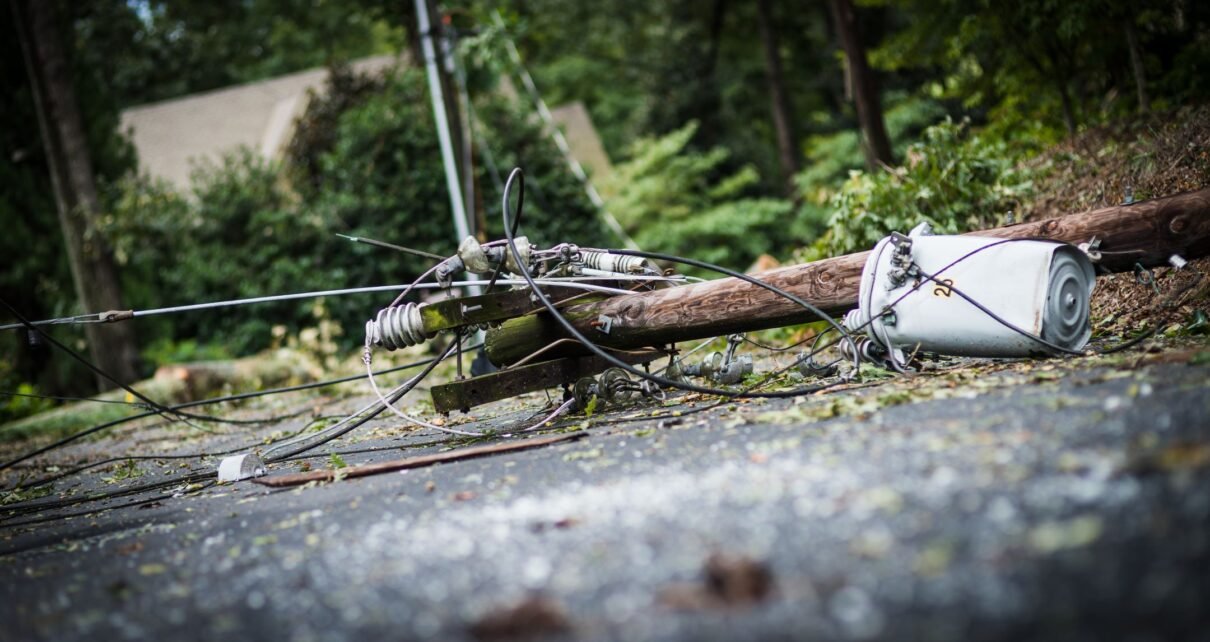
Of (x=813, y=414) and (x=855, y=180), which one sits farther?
(x=855, y=180)

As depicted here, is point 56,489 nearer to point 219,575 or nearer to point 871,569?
point 219,575

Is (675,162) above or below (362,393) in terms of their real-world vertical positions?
above

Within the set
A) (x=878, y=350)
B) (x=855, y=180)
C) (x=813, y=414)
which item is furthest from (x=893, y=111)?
(x=813, y=414)

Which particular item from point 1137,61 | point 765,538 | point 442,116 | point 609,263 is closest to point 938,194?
point 1137,61

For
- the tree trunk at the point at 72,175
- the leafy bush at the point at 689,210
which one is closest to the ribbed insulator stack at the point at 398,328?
the tree trunk at the point at 72,175

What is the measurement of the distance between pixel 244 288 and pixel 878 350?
13.0 metres

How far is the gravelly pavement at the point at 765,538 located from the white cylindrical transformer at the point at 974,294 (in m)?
0.50

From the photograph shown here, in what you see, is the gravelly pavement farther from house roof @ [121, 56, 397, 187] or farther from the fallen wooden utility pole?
house roof @ [121, 56, 397, 187]

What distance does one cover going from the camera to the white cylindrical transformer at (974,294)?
4.11 m

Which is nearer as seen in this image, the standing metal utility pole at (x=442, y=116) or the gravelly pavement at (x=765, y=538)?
the gravelly pavement at (x=765, y=538)

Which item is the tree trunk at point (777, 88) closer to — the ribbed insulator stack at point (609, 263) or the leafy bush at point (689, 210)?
the leafy bush at point (689, 210)

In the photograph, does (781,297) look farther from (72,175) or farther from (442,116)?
(72,175)

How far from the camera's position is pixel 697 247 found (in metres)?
19.9

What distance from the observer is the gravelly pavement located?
1.70m
